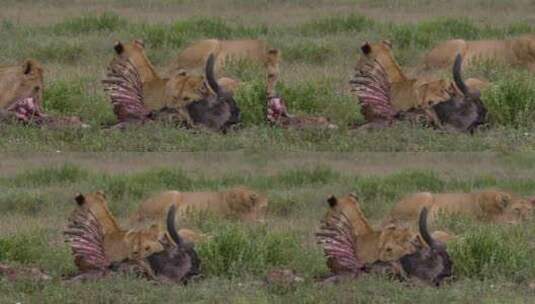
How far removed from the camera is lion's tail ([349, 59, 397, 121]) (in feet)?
47.4

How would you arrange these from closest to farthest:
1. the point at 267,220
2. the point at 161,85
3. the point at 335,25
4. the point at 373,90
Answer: the point at 267,220
the point at 161,85
the point at 373,90
the point at 335,25

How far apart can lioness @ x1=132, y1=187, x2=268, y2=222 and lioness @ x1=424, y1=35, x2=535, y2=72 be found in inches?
131

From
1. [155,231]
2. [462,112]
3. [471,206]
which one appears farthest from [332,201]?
[462,112]

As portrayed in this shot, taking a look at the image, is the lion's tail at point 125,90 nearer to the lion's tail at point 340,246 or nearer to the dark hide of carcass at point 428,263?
the lion's tail at point 340,246

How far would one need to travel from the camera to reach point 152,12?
20438 millimetres

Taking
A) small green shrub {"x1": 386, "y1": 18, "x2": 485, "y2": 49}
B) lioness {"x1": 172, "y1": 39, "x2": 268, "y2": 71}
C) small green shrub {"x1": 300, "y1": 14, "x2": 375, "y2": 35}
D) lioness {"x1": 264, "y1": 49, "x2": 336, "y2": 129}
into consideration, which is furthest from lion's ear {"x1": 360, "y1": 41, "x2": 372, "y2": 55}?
small green shrub {"x1": 300, "y1": 14, "x2": 375, "y2": 35}

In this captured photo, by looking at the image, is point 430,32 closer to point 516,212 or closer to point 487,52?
point 487,52

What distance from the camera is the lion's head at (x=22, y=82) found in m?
14.9

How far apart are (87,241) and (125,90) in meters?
1.93

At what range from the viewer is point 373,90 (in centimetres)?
1462

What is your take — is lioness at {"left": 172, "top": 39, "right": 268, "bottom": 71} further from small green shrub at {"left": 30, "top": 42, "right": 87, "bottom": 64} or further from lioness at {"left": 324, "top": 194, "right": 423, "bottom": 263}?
lioness at {"left": 324, "top": 194, "right": 423, "bottom": 263}

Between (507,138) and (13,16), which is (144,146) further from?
(13,16)

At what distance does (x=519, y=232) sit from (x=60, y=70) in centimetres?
484

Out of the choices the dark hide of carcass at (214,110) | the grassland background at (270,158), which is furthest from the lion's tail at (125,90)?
the dark hide of carcass at (214,110)
